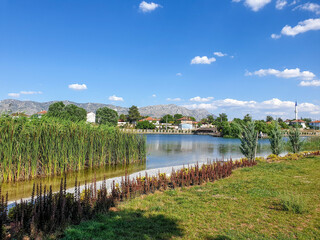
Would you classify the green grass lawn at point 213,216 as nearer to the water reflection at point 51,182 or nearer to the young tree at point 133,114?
the water reflection at point 51,182

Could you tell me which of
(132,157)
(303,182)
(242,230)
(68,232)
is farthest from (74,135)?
(303,182)

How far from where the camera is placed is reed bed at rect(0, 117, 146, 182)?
9219 millimetres

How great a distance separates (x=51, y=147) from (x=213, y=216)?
8.61m

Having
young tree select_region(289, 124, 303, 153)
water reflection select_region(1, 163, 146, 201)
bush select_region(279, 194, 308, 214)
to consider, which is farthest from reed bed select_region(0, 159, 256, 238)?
young tree select_region(289, 124, 303, 153)

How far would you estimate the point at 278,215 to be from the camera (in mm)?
5035

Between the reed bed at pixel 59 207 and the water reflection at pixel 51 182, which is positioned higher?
the reed bed at pixel 59 207

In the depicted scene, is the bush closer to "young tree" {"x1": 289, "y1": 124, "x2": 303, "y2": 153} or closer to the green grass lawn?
the green grass lawn

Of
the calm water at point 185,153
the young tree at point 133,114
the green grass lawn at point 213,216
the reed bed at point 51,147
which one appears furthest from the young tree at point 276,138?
the young tree at point 133,114

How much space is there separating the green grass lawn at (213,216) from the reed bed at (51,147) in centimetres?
619

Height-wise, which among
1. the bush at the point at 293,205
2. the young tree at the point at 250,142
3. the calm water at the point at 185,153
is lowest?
the calm water at the point at 185,153

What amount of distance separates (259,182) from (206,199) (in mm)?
3298

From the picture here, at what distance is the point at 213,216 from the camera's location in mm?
4930

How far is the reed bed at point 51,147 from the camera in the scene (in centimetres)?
922

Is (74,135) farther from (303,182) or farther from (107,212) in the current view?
(303,182)
